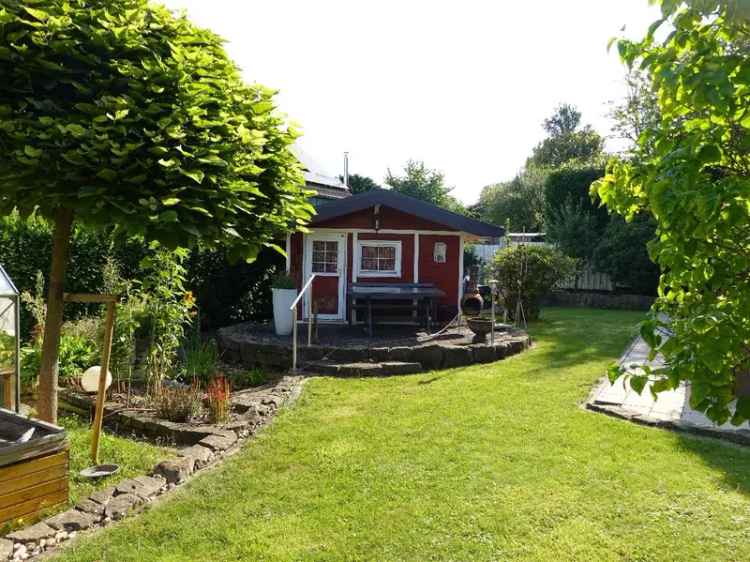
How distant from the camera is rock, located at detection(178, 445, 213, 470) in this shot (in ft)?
13.8

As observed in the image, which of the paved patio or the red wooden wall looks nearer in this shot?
the paved patio

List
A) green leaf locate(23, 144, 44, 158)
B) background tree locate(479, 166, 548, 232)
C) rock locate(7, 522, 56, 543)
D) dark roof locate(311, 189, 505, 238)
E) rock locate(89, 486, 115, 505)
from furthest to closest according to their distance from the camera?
background tree locate(479, 166, 548, 232) → dark roof locate(311, 189, 505, 238) → rock locate(89, 486, 115, 505) → rock locate(7, 522, 56, 543) → green leaf locate(23, 144, 44, 158)

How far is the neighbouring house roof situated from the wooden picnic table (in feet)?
22.1

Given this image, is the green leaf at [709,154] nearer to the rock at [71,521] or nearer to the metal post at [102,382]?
the rock at [71,521]

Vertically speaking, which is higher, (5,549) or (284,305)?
(284,305)

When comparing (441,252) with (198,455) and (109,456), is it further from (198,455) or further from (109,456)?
(109,456)

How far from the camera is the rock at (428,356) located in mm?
7953

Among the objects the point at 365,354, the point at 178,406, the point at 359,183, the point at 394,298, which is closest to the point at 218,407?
the point at 178,406

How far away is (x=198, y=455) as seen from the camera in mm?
4266

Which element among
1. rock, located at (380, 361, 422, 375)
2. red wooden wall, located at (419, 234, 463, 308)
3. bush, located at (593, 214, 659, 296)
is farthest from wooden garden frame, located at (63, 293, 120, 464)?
bush, located at (593, 214, 659, 296)

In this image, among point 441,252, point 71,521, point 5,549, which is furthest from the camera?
point 441,252

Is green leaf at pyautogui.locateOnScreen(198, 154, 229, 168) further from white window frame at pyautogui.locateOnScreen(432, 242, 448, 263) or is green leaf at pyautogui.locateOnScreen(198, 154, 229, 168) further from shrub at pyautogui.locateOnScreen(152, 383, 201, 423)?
white window frame at pyautogui.locateOnScreen(432, 242, 448, 263)

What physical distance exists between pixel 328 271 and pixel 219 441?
646cm

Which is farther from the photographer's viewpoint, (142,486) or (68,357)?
(68,357)
